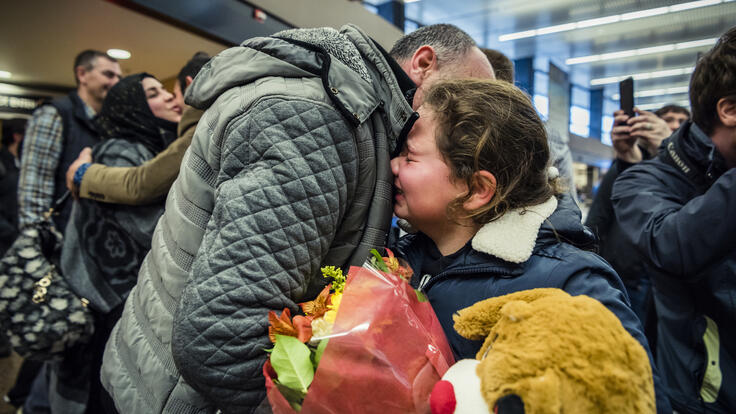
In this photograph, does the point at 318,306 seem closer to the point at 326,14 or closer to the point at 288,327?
the point at 288,327

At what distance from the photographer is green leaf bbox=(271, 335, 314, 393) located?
725mm

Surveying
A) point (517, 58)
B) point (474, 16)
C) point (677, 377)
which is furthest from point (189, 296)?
point (517, 58)

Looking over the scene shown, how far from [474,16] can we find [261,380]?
388 inches

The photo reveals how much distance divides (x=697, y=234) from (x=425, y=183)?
0.85m

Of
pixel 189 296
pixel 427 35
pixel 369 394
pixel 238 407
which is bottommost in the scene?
pixel 238 407

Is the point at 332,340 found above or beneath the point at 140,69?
beneath

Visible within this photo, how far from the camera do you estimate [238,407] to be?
2.89 feet

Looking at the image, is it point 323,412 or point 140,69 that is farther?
point 140,69

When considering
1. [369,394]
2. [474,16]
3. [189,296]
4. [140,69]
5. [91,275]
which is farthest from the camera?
[474,16]

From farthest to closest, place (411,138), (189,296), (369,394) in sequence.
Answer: (411,138) → (189,296) → (369,394)

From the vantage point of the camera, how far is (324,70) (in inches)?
37.2

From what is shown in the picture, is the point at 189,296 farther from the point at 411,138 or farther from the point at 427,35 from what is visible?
the point at 427,35

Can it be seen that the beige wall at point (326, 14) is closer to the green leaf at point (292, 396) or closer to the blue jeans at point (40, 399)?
the blue jeans at point (40, 399)

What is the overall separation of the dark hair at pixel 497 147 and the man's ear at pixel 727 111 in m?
0.75
